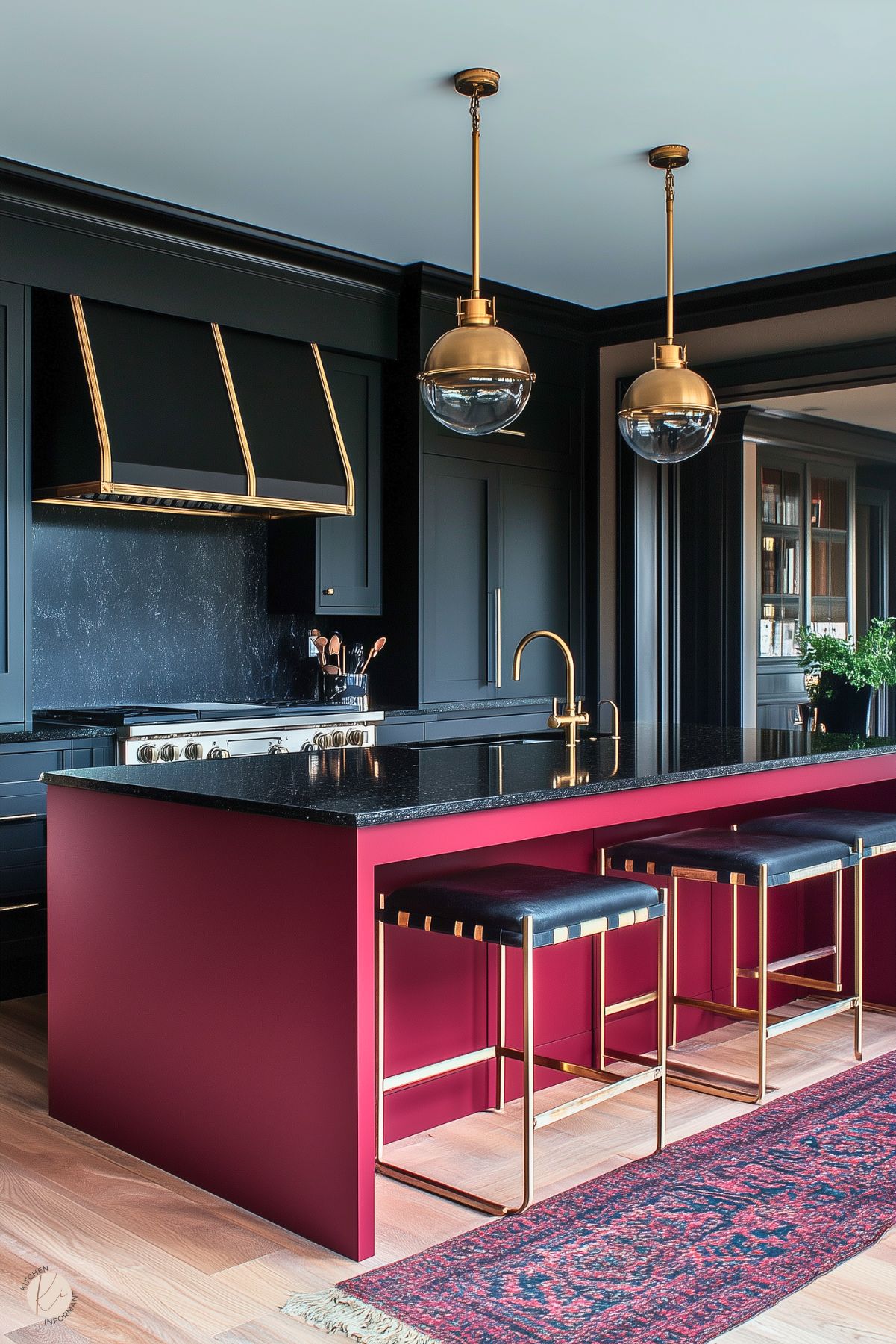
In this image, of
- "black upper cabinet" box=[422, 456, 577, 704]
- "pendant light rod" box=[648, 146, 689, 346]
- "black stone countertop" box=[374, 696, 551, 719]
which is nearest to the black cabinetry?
"black stone countertop" box=[374, 696, 551, 719]

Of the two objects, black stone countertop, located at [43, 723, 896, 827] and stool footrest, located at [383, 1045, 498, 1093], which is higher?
black stone countertop, located at [43, 723, 896, 827]

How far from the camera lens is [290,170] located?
165 inches

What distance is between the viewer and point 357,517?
5.36 meters

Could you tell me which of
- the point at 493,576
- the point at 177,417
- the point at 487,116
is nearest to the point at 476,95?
the point at 487,116

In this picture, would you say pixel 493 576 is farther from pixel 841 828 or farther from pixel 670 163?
pixel 841 828

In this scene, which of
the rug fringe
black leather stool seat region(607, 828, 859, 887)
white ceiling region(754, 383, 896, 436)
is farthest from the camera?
white ceiling region(754, 383, 896, 436)

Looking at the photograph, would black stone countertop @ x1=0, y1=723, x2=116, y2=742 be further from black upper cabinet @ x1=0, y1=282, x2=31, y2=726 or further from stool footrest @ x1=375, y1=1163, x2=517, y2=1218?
stool footrest @ x1=375, y1=1163, x2=517, y2=1218

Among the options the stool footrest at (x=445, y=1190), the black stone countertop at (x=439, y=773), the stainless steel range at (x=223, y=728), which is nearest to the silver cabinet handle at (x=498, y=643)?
the stainless steel range at (x=223, y=728)

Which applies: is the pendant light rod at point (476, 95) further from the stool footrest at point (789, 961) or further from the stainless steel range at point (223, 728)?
the stool footrest at point (789, 961)

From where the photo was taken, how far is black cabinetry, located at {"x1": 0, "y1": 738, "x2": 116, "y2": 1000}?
3975 millimetres

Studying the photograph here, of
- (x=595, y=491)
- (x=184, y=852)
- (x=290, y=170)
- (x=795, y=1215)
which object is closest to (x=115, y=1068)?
(x=184, y=852)

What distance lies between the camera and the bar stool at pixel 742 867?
3143 mm

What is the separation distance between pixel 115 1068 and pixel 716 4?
290 centimetres

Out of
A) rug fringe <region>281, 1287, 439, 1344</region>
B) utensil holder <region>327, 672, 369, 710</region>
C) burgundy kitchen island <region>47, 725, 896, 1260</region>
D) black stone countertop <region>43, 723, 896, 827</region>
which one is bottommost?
rug fringe <region>281, 1287, 439, 1344</region>
